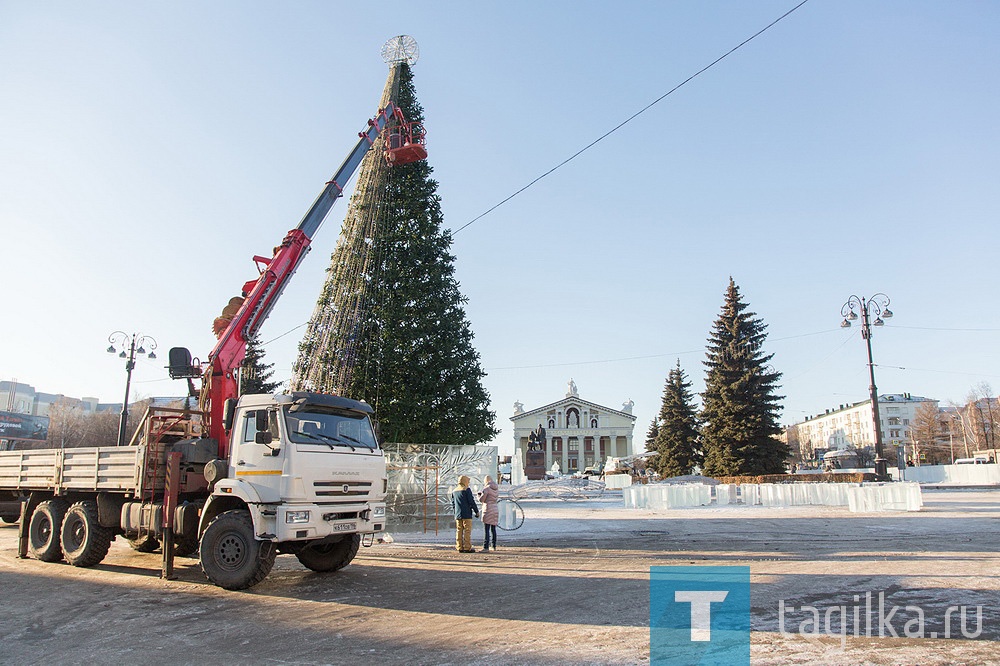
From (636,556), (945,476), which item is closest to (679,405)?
(945,476)

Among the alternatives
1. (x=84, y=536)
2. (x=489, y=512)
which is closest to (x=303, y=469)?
(x=84, y=536)

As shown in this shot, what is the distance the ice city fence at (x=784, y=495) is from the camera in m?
21.1

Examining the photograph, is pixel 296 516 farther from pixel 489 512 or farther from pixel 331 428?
pixel 489 512

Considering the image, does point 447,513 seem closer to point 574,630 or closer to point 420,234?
point 420,234

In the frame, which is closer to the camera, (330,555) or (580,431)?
(330,555)

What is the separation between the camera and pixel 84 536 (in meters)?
11.5

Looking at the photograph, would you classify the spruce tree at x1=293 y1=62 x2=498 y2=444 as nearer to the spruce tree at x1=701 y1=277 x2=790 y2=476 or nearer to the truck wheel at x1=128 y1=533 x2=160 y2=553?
the truck wheel at x1=128 y1=533 x2=160 y2=553

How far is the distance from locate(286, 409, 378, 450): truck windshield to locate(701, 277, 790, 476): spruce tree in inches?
1288

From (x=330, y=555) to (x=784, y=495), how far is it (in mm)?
19636

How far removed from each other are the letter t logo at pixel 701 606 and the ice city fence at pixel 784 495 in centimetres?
1532

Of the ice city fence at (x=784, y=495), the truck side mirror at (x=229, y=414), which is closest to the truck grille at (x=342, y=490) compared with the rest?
the truck side mirror at (x=229, y=414)

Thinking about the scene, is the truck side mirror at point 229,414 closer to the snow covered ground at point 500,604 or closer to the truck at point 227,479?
the truck at point 227,479

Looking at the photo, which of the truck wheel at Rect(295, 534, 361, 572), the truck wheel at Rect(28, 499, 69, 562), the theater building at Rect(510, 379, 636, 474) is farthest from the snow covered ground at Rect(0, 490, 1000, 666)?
the theater building at Rect(510, 379, 636, 474)

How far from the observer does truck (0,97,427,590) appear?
9469mm
